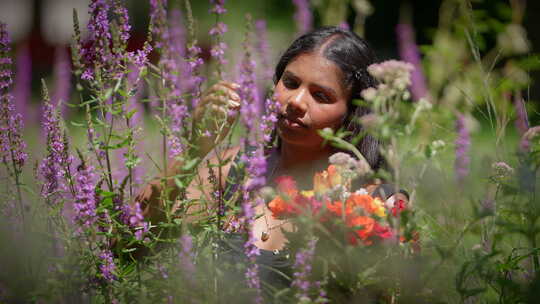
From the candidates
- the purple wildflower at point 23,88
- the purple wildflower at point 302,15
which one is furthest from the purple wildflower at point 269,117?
the purple wildflower at point 23,88

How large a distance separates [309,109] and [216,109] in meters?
0.41

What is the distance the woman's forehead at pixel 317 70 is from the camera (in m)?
1.85

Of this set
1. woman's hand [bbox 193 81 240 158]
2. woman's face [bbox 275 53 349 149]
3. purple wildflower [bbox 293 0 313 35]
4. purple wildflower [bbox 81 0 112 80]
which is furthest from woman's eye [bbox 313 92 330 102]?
purple wildflower [bbox 293 0 313 35]

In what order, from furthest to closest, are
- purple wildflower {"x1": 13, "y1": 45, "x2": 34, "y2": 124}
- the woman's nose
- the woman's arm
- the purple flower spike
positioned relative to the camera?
purple wildflower {"x1": 13, "y1": 45, "x2": 34, "y2": 124} < the woman's nose < the woman's arm < the purple flower spike

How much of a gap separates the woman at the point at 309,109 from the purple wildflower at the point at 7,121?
13.8 inches

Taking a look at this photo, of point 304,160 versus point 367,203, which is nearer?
point 367,203

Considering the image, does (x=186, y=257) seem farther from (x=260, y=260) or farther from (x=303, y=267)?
(x=260, y=260)

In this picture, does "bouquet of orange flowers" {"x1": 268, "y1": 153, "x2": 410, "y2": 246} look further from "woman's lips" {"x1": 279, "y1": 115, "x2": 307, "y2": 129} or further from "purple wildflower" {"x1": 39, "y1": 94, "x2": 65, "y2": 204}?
"purple wildflower" {"x1": 39, "y1": 94, "x2": 65, "y2": 204}

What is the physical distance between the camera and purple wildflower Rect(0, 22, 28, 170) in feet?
5.18

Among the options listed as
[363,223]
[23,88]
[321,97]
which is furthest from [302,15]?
[363,223]

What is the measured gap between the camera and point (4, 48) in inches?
62.8

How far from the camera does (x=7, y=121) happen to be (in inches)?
64.0

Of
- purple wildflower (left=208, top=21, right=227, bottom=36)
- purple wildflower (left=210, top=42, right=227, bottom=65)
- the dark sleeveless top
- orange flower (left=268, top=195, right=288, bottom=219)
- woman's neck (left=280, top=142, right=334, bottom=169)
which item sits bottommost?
the dark sleeveless top

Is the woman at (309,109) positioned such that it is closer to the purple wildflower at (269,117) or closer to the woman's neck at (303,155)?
the woman's neck at (303,155)
